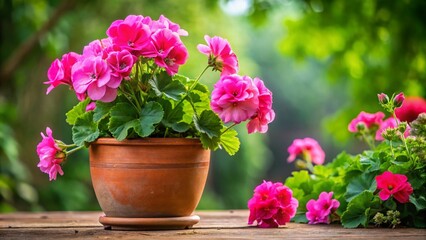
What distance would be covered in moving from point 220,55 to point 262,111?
16cm

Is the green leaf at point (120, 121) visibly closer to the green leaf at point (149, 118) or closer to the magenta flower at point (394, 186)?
the green leaf at point (149, 118)

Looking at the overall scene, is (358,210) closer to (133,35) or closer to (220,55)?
(220,55)

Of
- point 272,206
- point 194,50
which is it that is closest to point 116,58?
point 272,206

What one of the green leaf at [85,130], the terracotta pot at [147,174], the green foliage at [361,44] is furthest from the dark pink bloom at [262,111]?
the green foliage at [361,44]

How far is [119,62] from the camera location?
1.56m

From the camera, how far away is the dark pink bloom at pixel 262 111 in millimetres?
1613

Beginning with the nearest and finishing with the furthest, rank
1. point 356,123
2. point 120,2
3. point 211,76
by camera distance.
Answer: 1. point 356,123
2. point 120,2
3. point 211,76

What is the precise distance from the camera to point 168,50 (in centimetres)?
159

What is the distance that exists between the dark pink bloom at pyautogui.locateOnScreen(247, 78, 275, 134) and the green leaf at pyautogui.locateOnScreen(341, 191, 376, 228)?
29 centimetres

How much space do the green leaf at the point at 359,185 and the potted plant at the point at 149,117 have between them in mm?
294

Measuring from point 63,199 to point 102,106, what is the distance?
16.5 ft

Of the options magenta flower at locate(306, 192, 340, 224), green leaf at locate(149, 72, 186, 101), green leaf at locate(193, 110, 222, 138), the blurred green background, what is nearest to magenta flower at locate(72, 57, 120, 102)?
green leaf at locate(149, 72, 186, 101)

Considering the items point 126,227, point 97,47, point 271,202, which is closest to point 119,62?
point 97,47

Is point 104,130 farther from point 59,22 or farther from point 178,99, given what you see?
point 59,22
